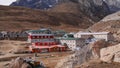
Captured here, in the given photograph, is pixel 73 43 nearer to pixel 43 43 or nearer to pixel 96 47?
pixel 43 43

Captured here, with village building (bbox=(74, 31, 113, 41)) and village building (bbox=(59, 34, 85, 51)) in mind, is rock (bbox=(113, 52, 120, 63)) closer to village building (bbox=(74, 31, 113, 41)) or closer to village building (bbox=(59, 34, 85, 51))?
village building (bbox=(74, 31, 113, 41))

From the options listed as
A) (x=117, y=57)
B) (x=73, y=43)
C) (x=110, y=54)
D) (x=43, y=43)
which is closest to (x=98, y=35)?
(x=73, y=43)

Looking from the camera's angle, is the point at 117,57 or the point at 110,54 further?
the point at 110,54

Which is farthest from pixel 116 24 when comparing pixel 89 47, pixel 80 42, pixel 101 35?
pixel 89 47

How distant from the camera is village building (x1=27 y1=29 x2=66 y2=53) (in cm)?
8626

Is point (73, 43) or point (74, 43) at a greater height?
point (74, 43)

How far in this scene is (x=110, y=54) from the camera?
107ft

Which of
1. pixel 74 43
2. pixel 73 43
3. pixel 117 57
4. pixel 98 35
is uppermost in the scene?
pixel 117 57

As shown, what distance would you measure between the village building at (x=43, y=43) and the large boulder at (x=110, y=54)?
5148 cm

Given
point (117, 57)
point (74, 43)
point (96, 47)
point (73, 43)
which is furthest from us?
point (73, 43)

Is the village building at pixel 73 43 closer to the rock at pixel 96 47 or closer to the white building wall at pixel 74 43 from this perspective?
the white building wall at pixel 74 43

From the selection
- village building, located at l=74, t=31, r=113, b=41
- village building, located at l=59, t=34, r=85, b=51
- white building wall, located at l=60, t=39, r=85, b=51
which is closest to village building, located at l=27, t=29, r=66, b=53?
village building, located at l=59, t=34, r=85, b=51

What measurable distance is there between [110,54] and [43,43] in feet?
209

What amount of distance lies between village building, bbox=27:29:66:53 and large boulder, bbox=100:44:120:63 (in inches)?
2027
